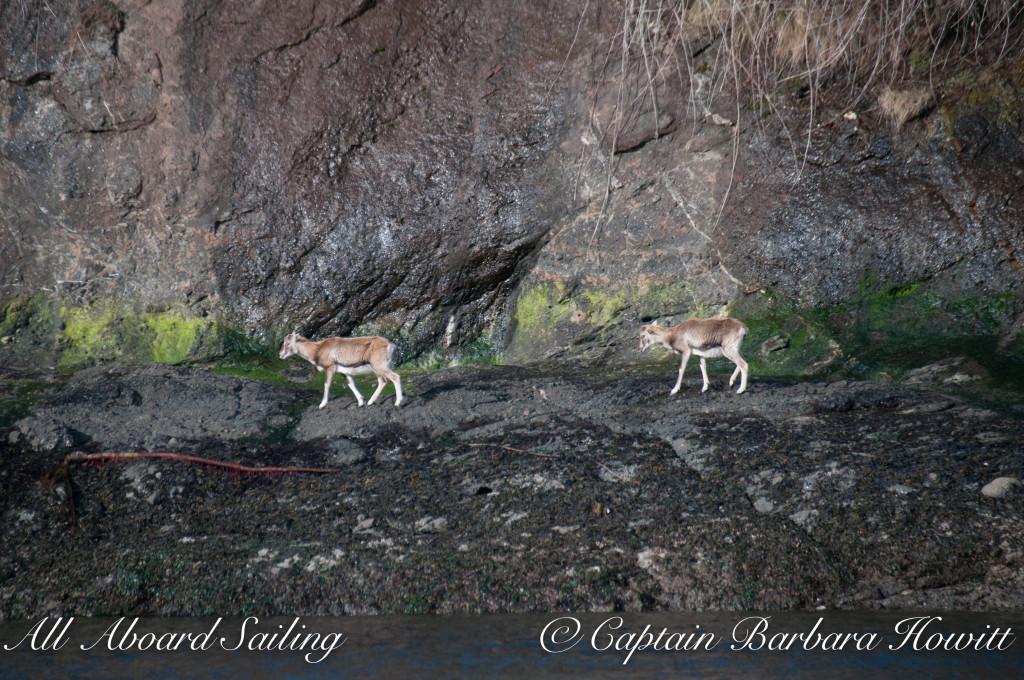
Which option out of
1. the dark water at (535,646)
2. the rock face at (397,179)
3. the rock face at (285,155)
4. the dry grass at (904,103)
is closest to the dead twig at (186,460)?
the dark water at (535,646)

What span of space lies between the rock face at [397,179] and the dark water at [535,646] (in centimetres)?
622

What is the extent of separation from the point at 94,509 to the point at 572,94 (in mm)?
7475

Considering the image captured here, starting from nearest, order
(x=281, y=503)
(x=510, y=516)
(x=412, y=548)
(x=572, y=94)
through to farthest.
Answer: (x=412, y=548) < (x=510, y=516) < (x=281, y=503) < (x=572, y=94)

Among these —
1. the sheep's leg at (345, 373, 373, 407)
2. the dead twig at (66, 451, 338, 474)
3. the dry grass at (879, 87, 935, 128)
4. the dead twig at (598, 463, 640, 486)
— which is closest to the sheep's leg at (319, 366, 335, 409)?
the sheep's leg at (345, 373, 373, 407)

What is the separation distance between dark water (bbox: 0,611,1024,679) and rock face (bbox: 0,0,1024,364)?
6.22 m

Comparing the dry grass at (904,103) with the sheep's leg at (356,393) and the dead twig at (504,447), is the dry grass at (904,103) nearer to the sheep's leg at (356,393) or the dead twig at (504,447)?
the dead twig at (504,447)

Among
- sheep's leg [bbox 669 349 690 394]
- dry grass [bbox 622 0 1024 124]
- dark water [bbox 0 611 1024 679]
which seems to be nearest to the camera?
dark water [bbox 0 611 1024 679]

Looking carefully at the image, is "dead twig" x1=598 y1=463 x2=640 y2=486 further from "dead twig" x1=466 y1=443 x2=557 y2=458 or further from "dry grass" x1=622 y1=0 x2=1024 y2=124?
"dry grass" x1=622 y1=0 x2=1024 y2=124

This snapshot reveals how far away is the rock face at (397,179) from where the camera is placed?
404 inches

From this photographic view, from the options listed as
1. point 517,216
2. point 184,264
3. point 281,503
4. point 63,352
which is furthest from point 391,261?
point 281,503

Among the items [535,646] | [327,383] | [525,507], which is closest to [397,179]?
[327,383]

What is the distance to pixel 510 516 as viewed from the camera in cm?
570

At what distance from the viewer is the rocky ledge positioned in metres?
4.94

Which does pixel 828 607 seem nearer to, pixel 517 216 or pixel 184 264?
pixel 517 216
